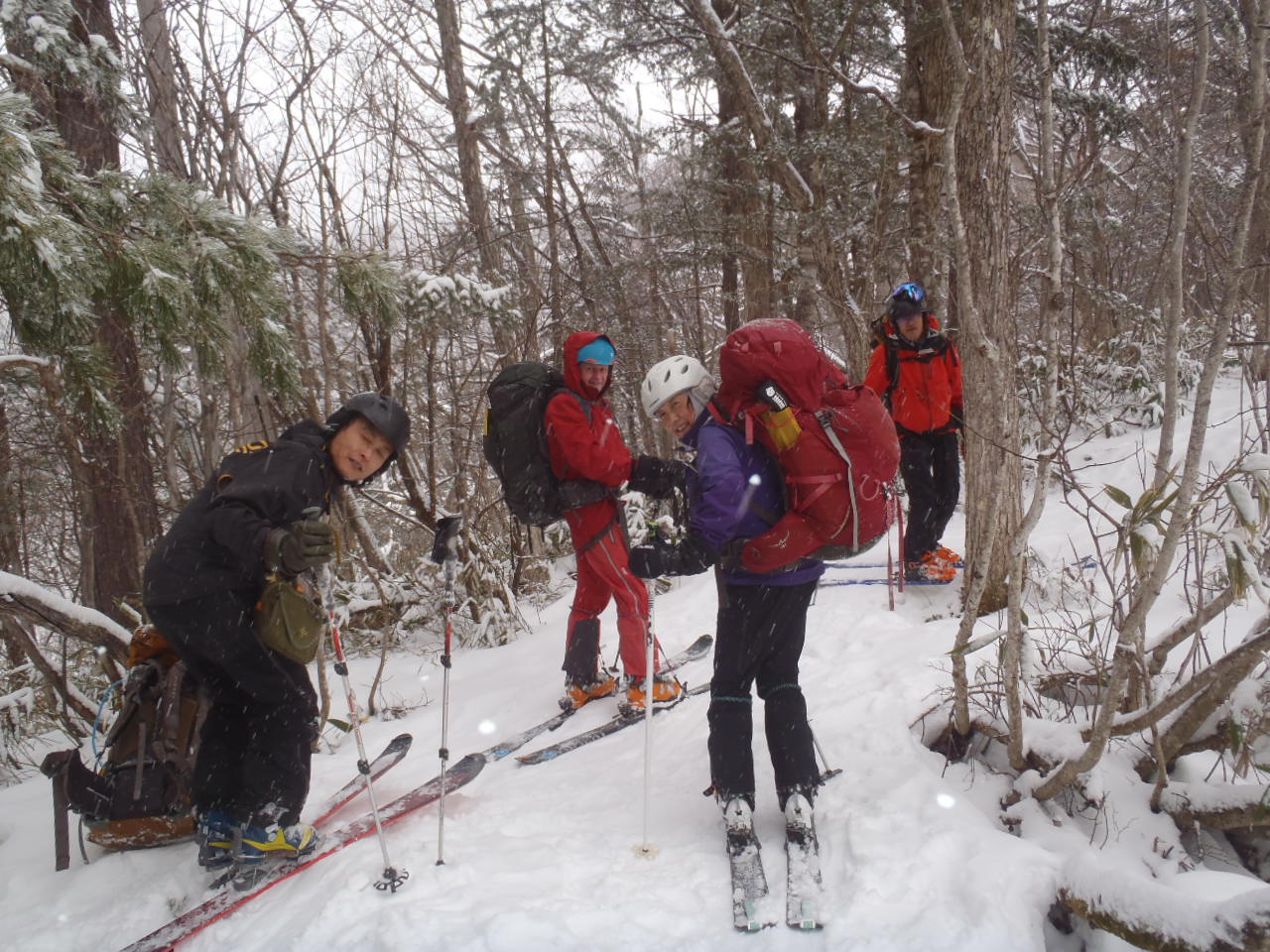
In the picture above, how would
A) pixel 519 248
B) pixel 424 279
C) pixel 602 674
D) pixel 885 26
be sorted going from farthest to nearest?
pixel 519 248, pixel 885 26, pixel 424 279, pixel 602 674

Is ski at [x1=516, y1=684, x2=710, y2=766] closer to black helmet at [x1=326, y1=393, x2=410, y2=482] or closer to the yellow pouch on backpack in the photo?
black helmet at [x1=326, y1=393, x2=410, y2=482]

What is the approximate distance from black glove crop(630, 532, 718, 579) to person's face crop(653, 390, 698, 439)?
62 centimetres

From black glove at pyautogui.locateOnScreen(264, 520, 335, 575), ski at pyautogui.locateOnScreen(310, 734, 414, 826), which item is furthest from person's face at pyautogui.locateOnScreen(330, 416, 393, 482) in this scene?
ski at pyautogui.locateOnScreen(310, 734, 414, 826)

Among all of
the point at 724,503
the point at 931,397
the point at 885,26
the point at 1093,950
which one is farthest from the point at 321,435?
the point at 885,26

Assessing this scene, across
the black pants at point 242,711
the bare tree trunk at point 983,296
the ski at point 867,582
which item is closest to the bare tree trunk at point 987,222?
the bare tree trunk at point 983,296

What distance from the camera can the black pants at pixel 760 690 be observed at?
9.02ft

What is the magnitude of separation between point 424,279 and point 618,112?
8.13 meters

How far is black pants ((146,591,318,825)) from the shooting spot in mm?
2828

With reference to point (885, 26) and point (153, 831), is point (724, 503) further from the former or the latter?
point (885, 26)

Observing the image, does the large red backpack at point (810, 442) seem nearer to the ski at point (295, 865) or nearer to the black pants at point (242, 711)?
the ski at point (295, 865)

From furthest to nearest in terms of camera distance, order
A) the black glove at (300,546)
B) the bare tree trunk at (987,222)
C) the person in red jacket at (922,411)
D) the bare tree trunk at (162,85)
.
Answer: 1. the bare tree trunk at (162,85)
2. the person in red jacket at (922,411)
3. the bare tree trunk at (987,222)
4. the black glove at (300,546)

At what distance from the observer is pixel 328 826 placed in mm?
3205

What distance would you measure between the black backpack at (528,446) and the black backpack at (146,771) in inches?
68.2

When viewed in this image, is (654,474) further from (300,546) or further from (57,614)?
(57,614)
